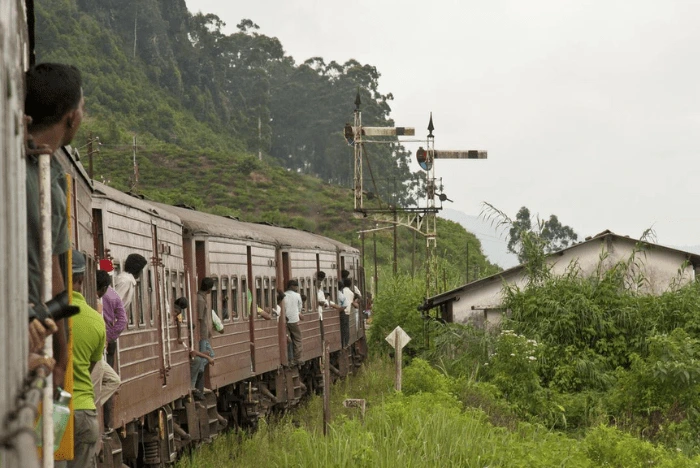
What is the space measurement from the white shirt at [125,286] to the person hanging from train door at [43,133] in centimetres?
563

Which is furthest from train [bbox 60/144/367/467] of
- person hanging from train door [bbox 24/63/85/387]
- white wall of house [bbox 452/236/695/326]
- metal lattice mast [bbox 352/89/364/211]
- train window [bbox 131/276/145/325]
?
metal lattice mast [bbox 352/89/364/211]

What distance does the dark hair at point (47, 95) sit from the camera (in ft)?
11.1

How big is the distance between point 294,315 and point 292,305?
254 millimetres

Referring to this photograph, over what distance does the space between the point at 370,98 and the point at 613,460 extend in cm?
9262

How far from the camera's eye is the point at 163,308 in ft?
39.2

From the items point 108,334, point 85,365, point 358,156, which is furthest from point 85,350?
point 358,156

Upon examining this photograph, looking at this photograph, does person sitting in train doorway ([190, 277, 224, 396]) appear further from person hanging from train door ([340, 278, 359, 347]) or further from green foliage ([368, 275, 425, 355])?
green foliage ([368, 275, 425, 355])

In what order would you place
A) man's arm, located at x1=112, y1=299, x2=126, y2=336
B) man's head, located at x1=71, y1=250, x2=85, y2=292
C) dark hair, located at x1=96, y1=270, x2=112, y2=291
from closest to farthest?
1. man's head, located at x1=71, y1=250, x2=85, y2=292
2. dark hair, located at x1=96, y1=270, x2=112, y2=291
3. man's arm, located at x1=112, y1=299, x2=126, y2=336

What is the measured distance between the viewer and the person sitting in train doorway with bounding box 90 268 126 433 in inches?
297

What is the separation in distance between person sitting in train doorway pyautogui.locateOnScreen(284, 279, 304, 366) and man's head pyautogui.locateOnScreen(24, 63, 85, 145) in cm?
1589

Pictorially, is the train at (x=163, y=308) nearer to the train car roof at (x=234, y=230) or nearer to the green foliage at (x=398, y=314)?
the train car roof at (x=234, y=230)

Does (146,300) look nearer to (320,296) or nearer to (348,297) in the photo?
(320,296)

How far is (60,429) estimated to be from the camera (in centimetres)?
403

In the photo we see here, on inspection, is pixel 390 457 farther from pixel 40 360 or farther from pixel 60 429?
pixel 40 360
